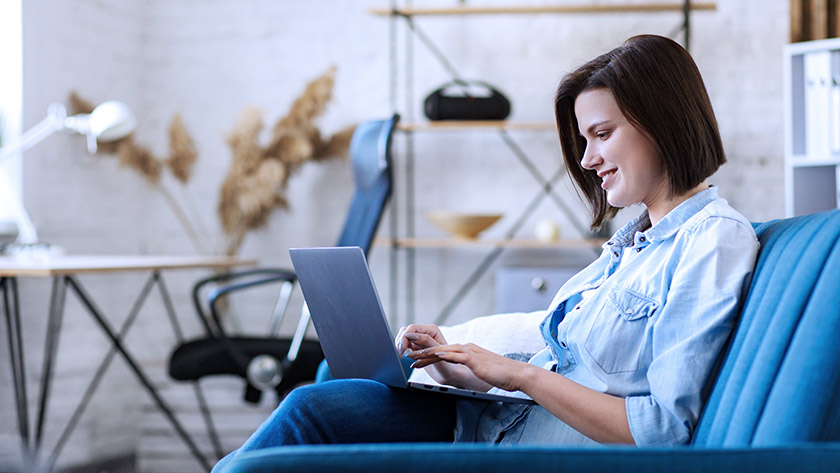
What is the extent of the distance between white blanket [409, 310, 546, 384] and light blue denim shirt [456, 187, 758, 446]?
0.61 feet

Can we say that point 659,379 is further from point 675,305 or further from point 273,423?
point 273,423

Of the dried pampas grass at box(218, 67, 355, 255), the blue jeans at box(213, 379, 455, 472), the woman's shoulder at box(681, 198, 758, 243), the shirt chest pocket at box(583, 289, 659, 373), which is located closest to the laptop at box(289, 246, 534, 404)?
the blue jeans at box(213, 379, 455, 472)

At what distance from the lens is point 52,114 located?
119 inches

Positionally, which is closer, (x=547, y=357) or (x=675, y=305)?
(x=675, y=305)

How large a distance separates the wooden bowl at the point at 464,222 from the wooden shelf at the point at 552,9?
0.82 meters

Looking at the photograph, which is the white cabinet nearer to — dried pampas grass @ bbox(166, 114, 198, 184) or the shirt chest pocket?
the shirt chest pocket

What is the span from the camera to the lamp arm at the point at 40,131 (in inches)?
110

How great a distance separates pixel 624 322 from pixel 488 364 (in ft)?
0.66

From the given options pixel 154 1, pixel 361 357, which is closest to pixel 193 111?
pixel 154 1

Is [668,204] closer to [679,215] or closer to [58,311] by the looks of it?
[679,215]


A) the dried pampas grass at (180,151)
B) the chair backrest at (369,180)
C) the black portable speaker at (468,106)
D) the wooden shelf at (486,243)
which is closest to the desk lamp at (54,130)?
the dried pampas grass at (180,151)

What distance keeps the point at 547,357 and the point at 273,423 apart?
490 millimetres

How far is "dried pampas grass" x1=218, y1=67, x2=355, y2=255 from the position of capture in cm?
335

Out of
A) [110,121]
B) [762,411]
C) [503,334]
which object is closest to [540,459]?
[762,411]
